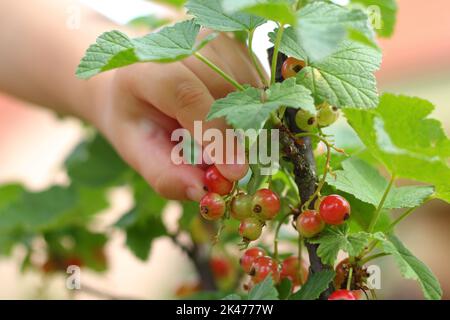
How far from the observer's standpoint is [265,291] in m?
0.41

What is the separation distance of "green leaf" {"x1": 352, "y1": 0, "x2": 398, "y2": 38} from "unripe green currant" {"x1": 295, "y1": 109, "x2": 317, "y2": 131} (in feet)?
0.33

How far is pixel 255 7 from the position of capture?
1.07 ft

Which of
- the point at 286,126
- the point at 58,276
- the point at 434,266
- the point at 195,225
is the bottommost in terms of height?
the point at 434,266

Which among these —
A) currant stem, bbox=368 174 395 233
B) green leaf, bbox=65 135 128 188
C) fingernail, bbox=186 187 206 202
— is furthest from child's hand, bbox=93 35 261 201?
green leaf, bbox=65 135 128 188

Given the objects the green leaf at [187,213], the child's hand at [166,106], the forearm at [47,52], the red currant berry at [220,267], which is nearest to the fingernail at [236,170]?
the child's hand at [166,106]

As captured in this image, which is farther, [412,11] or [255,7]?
[412,11]

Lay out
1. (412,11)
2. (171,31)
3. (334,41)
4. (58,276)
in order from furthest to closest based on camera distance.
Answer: (412,11)
(58,276)
(171,31)
(334,41)

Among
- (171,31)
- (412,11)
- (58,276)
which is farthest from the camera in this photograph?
(412,11)

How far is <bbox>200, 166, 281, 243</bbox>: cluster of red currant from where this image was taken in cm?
43

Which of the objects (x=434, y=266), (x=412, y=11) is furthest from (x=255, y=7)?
(x=412, y=11)

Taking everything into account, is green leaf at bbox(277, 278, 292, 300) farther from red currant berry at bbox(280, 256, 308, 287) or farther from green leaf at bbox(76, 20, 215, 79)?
green leaf at bbox(76, 20, 215, 79)

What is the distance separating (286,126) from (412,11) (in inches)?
97.4

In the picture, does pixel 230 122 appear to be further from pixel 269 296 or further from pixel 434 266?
pixel 434 266

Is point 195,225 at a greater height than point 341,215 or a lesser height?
lesser
